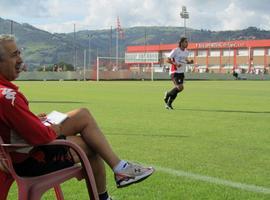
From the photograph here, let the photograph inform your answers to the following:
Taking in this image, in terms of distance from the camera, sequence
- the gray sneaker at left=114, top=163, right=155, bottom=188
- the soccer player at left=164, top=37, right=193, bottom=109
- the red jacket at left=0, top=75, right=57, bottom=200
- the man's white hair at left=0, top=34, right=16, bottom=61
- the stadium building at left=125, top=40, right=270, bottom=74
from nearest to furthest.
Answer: the red jacket at left=0, top=75, right=57, bottom=200, the man's white hair at left=0, top=34, right=16, bottom=61, the gray sneaker at left=114, top=163, right=155, bottom=188, the soccer player at left=164, top=37, right=193, bottom=109, the stadium building at left=125, top=40, right=270, bottom=74

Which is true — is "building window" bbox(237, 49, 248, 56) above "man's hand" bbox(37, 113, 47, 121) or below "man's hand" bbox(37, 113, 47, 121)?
above

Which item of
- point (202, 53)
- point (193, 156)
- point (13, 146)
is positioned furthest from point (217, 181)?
point (202, 53)

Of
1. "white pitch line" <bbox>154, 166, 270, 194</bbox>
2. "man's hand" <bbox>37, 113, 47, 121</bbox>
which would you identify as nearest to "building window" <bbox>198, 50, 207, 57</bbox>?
"white pitch line" <bbox>154, 166, 270, 194</bbox>

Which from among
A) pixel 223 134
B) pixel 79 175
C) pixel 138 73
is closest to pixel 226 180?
pixel 79 175

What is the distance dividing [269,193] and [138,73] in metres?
63.2

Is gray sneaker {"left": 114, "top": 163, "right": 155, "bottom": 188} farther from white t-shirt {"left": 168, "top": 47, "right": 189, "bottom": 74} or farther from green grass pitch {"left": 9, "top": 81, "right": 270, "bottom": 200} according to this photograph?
white t-shirt {"left": 168, "top": 47, "right": 189, "bottom": 74}

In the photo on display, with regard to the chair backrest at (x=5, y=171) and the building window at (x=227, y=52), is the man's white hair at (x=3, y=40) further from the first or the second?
the building window at (x=227, y=52)

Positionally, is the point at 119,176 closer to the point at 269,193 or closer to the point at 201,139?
the point at 269,193

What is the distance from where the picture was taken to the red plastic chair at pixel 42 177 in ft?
12.0

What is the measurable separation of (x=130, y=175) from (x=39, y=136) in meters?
1.05

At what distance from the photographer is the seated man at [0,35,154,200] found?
3.63 m

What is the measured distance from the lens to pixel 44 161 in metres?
3.82

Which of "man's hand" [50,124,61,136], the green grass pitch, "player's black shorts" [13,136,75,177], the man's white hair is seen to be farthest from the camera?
the green grass pitch

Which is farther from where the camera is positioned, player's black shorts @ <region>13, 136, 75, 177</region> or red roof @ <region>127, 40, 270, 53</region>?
red roof @ <region>127, 40, 270, 53</region>
